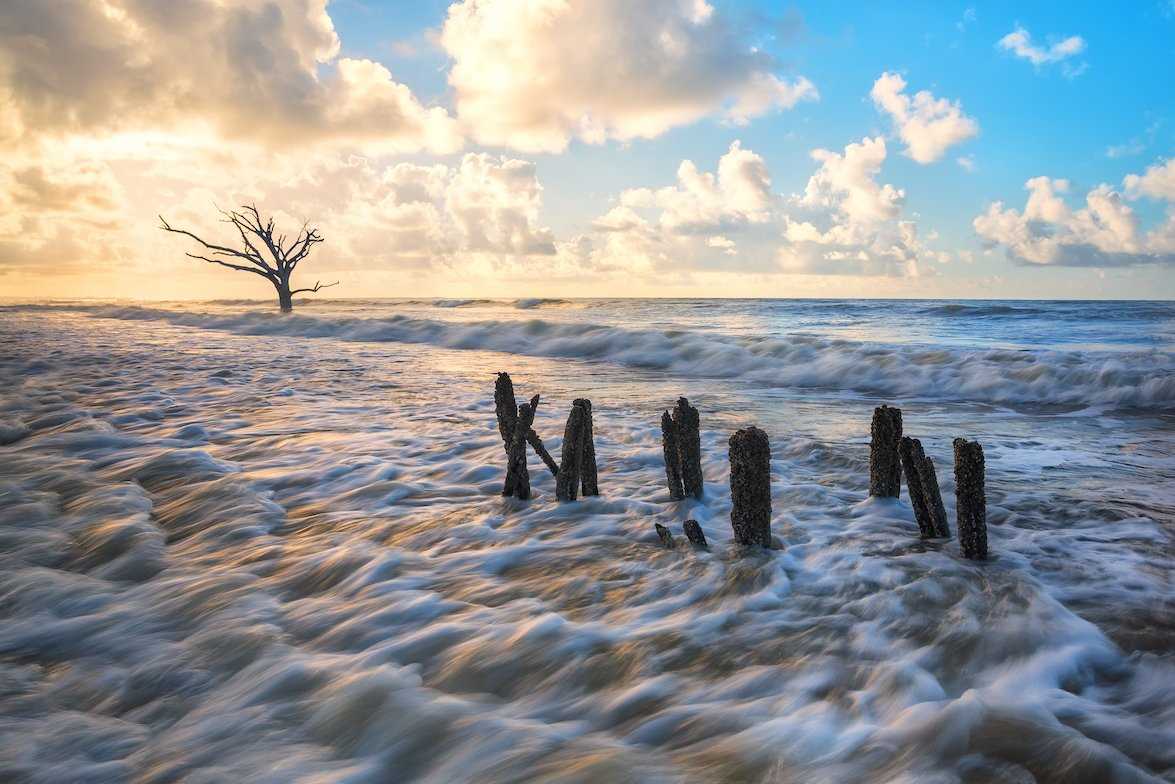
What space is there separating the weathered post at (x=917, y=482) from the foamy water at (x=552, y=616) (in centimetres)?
11

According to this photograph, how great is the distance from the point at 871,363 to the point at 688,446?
955 centimetres

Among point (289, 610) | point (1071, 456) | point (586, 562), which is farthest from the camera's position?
point (1071, 456)

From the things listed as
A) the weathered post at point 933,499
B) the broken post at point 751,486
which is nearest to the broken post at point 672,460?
the broken post at point 751,486

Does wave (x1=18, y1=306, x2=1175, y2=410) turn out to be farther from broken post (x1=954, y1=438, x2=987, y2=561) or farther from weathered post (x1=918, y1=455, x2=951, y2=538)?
broken post (x1=954, y1=438, x2=987, y2=561)

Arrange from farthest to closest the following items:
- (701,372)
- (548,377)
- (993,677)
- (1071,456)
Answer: (701,372)
(548,377)
(1071,456)
(993,677)

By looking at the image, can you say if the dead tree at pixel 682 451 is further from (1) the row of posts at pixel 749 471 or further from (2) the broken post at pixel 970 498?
(2) the broken post at pixel 970 498

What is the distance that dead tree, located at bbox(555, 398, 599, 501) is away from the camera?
4.36 meters

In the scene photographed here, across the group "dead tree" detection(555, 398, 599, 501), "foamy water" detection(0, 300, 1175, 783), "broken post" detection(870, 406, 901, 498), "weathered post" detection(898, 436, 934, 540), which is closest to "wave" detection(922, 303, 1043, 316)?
"foamy water" detection(0, 300, 1175, 783)

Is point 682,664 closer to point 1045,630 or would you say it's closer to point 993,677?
point 993,677

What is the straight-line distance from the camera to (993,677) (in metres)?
2.48

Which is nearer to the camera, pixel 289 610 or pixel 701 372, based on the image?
pixel 289 610

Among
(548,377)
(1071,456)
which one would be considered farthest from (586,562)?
(548,377)

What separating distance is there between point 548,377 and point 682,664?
389 inches

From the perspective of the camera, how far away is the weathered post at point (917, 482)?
12.3 ft
